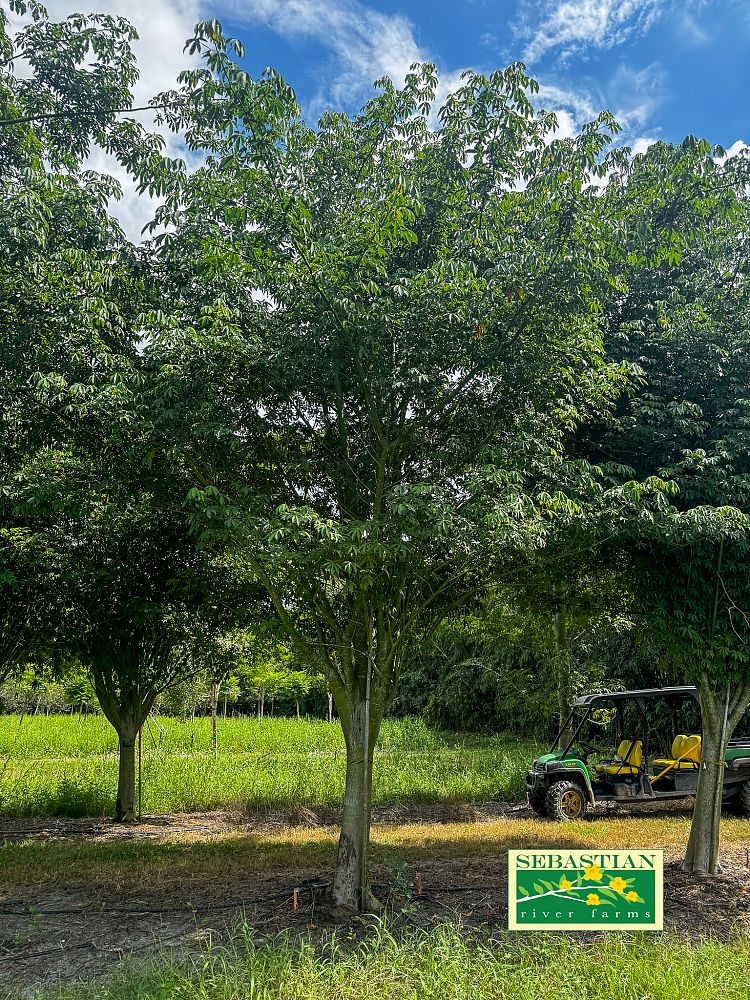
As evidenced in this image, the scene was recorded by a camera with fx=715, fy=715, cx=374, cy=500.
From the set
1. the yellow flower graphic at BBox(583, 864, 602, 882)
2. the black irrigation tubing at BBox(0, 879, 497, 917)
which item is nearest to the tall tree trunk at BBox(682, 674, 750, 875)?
the black irrigation tubing at BBox(0, 879, 497, 917)

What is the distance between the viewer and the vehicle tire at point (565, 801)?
1112 cm

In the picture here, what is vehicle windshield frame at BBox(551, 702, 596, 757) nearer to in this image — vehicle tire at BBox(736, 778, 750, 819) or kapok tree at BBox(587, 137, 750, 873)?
vehicle tire at BBox(736, 778, 750, 819)

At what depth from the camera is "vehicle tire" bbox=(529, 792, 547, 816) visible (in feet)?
38.0

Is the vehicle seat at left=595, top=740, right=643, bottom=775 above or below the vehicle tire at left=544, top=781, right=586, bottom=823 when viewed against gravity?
above

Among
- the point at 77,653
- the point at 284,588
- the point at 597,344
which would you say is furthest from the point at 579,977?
the point at 77,653

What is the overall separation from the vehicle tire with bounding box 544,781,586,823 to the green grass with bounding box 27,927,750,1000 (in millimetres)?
6062

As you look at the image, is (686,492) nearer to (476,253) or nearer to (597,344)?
(597,344)

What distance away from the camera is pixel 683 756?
12.0m

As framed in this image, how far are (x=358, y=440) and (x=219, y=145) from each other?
2.76 m

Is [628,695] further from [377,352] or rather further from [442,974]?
[377,352]

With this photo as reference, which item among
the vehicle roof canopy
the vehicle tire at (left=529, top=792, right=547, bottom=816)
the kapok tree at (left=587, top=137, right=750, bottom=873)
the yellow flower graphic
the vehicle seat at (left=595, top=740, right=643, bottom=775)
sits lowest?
the vehicle tire at (left=529, top=792, right=547, bottom=816)

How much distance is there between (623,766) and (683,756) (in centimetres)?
110

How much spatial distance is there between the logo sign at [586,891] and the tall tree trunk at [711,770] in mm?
2836

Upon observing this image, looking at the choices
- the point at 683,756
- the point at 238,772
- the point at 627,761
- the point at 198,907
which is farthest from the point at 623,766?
the point at 198,907
